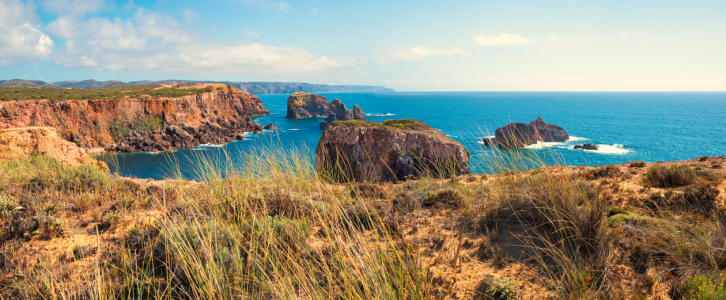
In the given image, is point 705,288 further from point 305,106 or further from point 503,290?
point 305,106

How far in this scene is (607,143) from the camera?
55.3m

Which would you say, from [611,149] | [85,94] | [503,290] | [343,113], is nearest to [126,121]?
[85,94]

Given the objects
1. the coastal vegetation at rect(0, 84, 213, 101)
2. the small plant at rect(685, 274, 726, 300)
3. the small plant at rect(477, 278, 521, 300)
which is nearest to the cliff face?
the coastal vegetation at rect(0, 84, 213, 101)

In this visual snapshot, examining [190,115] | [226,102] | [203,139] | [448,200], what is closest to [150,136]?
[203,139]

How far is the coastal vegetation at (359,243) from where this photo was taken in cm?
240

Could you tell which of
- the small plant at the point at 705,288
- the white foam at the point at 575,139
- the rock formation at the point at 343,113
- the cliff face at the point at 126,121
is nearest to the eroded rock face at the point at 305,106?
the rock formation at the point at 343,113

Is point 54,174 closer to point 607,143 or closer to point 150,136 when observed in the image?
point 150,136

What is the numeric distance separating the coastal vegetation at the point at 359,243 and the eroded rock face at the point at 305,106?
10530cm

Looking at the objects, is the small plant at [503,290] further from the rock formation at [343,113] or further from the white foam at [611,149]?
the rock formation at [343,113]

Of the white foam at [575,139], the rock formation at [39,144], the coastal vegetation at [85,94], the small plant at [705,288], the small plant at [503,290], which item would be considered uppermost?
the coastal vegetation at [85,94]

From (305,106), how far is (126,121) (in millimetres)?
63393

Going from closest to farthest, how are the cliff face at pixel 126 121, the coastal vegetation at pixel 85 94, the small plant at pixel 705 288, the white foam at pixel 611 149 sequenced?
the small plant at pixel 705 288 → the cliff face at pixel 126 121 → the white foam at pixel 611 149 → the coastal vegetation at pixel 85 94

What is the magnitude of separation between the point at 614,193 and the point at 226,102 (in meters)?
89.5

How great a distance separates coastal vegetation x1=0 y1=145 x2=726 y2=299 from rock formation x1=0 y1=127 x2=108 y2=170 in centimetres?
1211
